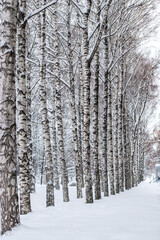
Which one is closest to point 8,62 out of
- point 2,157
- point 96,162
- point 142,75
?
point 2,157

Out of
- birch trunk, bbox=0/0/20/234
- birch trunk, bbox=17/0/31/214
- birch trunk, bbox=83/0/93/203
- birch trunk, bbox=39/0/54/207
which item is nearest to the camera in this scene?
birch trunk, bbox=0/0/20/234

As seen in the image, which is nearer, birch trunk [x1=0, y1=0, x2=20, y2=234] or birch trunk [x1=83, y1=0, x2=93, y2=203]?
birch trunk [x1=0, y1=0, x2=20, y2=234]

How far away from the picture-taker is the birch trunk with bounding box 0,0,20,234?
366cm

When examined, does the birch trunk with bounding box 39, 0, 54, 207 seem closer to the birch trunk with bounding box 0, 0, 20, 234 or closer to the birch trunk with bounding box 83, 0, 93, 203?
the birch trunk with bounding box 83, 0, 93, 203

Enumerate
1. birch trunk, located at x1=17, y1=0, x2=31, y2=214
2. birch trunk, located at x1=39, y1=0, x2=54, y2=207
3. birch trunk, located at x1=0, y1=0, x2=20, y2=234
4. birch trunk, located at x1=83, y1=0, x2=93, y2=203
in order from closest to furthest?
birch trunk, located at x1=0, y1=0, x2=20, y2=234 → birch trunk, located at x1=17, y1=0, x2=31, y2=214 → birch trunk, located at x1=83, y1=0, x2=93, y2=203 → birch trunk, located at x1=39, y1=0, x2=54, y2=207

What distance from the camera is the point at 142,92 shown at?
760 inches

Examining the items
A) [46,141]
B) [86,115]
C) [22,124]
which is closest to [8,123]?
[22,124]

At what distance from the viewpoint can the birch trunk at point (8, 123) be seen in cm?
366

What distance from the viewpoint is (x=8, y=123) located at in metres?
3.80

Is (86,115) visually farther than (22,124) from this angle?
Yes

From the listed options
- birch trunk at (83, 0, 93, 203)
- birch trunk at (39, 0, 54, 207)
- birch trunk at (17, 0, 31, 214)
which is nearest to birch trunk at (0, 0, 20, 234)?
birch trunk at (17, 0, 31, 214)

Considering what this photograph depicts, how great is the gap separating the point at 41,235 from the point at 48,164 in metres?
4.71

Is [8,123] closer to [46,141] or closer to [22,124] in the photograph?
[22,124]

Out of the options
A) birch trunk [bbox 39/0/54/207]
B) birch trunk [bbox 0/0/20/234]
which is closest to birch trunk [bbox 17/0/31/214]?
birch trunk [bbox 39/0/54/207]
